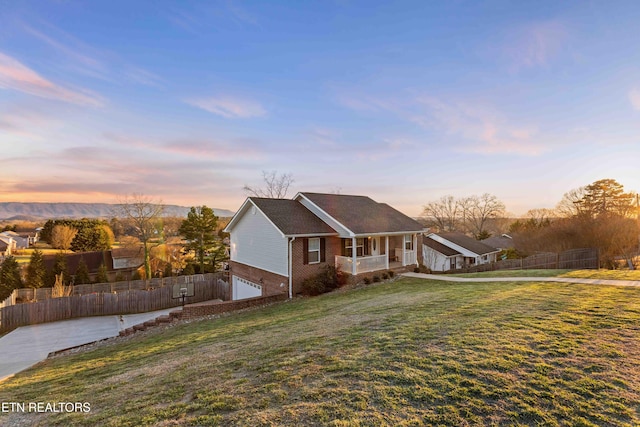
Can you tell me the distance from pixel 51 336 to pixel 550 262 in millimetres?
32764

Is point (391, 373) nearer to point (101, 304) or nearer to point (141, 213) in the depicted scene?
point (101, 304)

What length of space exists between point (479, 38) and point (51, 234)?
73.0m

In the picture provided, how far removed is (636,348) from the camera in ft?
17.3

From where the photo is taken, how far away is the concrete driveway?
41.6 feet

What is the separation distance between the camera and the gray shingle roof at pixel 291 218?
1593 centimetres

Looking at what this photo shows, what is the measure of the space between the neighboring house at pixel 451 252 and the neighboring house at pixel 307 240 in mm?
12838

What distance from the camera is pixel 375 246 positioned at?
19.6 meters

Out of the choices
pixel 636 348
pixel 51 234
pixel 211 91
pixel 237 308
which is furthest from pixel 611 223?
pixel 51 234

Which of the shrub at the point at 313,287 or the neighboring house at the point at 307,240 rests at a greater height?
the neighboring house at the point at 307,240

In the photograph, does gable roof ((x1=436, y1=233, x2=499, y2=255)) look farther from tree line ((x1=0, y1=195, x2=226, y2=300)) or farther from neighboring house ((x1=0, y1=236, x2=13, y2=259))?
neighboring house ((x1=0, y1=236, x2=13, y2=259))

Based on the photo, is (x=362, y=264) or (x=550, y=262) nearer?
(x=362, y=264)

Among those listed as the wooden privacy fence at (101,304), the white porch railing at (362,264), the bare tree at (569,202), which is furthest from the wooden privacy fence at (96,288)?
the bare tree at (569,202)

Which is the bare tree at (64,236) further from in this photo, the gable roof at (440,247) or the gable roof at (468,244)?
the gable roof at (468,244)

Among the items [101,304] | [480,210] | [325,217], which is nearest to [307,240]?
[325,217]
